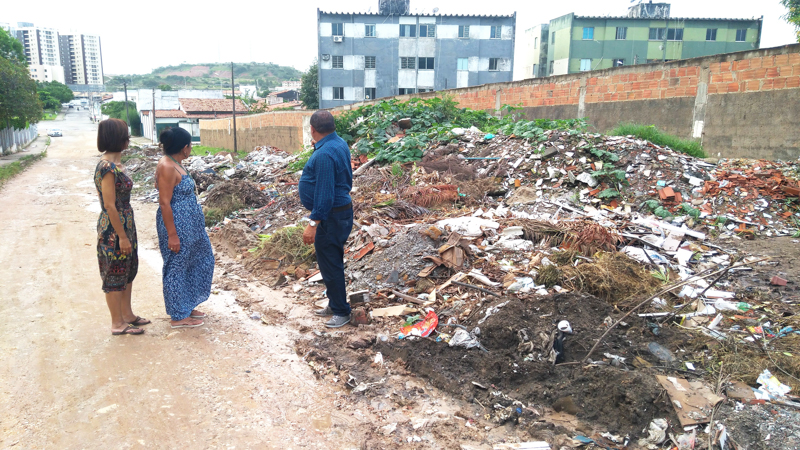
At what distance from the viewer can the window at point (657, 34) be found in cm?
3722

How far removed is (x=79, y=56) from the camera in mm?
121938

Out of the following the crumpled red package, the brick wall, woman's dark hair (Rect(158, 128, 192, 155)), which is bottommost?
the crumpled red package

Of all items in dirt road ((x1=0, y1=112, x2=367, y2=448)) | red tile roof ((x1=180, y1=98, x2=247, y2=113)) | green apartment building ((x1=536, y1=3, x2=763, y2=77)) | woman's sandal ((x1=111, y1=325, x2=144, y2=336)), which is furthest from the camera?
red tile roof ((x1=180, y1=98, x2=247, y2=113))

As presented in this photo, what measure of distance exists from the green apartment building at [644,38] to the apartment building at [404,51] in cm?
489

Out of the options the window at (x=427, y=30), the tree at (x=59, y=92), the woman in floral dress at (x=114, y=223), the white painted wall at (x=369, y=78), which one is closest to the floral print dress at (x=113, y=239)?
the woman in floral dress at (x=114, y=223)

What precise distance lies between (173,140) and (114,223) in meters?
0.78

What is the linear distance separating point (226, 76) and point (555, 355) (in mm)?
145822

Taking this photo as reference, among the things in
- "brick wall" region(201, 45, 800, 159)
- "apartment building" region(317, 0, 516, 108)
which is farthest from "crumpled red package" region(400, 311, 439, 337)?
"apartment building" region(317, 0, 516, 108)


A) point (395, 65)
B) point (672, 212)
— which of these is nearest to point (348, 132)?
point (672, 212)

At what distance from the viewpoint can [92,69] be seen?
128 m

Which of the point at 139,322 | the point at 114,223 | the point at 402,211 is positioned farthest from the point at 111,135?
the point at 402,211

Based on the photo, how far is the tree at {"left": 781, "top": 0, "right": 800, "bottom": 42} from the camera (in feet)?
71.9

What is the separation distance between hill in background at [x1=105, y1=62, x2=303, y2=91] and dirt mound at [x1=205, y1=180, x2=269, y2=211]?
109901 millimetres

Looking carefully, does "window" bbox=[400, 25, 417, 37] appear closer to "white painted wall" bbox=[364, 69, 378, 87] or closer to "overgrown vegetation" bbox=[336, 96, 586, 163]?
"white painted wall" bbox=[364, 69, 378, 87]
